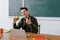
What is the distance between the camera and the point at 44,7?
4.21 m

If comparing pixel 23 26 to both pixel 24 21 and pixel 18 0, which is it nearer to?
pixel 24 21

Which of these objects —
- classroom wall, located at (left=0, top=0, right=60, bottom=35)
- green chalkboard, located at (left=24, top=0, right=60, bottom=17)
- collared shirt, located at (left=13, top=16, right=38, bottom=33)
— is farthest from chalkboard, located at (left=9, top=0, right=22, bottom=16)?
collared shirt, located at (left=13, top=16, right=38, bottom=33)

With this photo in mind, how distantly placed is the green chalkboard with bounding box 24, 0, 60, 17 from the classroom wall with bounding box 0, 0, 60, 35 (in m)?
0.14

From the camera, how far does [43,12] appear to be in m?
4.23

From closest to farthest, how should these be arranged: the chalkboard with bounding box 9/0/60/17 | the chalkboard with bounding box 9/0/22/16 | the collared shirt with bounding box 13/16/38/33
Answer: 1. the collared shirt with bounding box 13/16/38/33
2. the chalkboard with bounding box 9/0/60/17
3. the chalkboard with bounding box 9/0/22/16

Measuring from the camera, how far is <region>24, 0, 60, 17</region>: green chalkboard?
4137 millimetres

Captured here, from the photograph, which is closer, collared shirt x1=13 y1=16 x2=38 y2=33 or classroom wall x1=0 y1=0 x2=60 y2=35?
collared shirt x1=13 y1=16 x2=38 y2=33

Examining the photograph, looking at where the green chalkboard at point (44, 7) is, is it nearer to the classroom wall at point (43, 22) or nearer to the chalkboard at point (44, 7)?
the chalkboard at point (44, 7)

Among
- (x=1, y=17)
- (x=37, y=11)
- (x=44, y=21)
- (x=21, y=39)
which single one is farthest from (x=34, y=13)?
(x=21, y=39)

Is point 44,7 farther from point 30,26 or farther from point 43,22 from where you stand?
point 30,26

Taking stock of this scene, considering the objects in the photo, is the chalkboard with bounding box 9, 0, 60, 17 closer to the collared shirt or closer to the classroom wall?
the classroom wall

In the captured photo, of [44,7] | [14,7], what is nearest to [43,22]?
[44,7]

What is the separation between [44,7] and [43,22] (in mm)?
439

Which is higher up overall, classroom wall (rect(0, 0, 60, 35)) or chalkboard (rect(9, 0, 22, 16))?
chalkboard (rect(9, 0, 22, 16))
